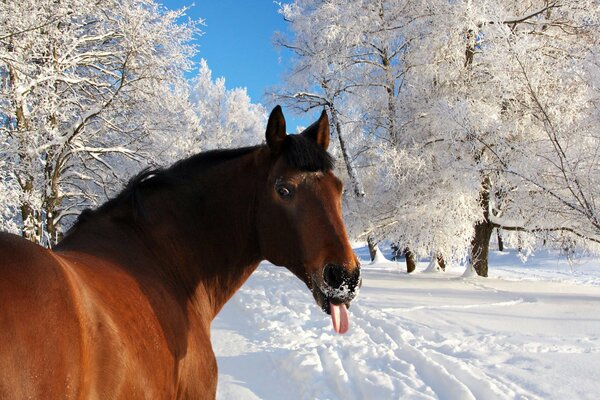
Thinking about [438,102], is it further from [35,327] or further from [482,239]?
[35,327]

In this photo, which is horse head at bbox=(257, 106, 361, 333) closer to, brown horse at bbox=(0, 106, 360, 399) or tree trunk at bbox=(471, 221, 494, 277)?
brown horse at bbox=(0, 106, 360, 399)

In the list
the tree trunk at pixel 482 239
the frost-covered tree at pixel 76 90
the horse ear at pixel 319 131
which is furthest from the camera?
the tree trunk at pixel 482 239

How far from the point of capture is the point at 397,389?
411 centimetres

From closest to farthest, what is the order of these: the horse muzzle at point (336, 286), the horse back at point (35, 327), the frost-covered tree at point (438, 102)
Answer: the horse back at point (35, 327) < the horse muzzle at point (336, 286) < the frost-covered tree at point (438, 102)

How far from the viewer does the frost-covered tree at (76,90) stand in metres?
7.85

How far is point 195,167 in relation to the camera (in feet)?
7.63

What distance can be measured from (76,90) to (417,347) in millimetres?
9461

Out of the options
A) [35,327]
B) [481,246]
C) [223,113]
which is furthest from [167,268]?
[223,113]

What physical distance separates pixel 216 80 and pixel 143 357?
3650cm

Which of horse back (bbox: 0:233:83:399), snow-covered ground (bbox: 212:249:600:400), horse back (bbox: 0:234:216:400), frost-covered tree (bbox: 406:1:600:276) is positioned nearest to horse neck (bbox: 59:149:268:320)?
horse back (bbox: 0:234:216:400)

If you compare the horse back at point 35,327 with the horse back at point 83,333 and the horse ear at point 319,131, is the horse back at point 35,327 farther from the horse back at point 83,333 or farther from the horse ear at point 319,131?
the horse ear at point 319,131

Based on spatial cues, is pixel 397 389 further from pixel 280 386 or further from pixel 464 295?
pixel 464 295

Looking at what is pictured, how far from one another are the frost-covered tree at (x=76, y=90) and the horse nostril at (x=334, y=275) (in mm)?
6776

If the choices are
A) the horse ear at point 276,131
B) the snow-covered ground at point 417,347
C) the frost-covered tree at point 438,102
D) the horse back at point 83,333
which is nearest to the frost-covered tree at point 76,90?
the frost-covered tree at point 438,102
